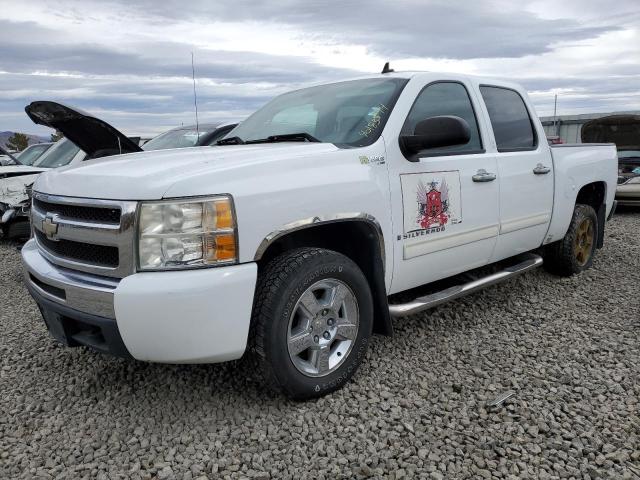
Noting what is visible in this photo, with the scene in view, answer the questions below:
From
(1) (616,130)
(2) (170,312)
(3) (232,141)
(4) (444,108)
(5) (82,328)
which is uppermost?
(4) (444,108)

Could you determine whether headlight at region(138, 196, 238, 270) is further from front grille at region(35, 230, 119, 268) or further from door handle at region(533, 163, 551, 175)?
door handle at region(533, 163, 551, 175)

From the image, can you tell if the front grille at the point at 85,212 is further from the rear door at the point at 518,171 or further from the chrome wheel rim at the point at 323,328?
the rear door at the point at 518,171

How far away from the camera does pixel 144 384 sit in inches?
132

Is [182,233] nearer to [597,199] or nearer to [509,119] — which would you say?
[509,119]

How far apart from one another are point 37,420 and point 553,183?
4160mm

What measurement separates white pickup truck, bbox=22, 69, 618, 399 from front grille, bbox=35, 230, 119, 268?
0.03ft

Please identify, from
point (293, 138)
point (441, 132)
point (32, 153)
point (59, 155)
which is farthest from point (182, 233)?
point (32, 153)

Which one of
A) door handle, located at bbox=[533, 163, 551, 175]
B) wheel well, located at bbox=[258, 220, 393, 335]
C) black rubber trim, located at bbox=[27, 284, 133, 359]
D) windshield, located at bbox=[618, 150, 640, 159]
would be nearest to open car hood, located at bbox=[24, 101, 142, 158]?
black rubber trim, located at bbox=[27, 284, 133, 359]

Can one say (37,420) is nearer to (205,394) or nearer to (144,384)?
(144,384)

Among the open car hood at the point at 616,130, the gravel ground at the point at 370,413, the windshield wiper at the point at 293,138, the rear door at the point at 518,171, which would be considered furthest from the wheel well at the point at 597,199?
the open car hood at the point at 616,130

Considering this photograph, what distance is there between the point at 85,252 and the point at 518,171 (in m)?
3.13

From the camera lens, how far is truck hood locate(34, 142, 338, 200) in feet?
8.53

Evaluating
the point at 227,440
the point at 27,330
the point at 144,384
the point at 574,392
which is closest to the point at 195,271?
the point at 227,440

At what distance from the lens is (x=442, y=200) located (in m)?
3.64
